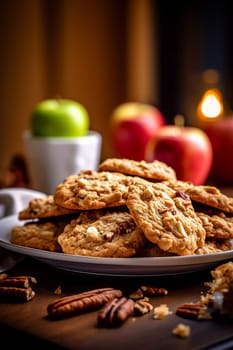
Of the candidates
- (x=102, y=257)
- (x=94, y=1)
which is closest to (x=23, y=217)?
(x=102, y=257)

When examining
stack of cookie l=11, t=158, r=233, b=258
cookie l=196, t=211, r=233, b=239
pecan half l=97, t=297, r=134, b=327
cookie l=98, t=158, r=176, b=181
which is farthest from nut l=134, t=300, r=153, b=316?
cookie l=98, t=158, r=176, b=181

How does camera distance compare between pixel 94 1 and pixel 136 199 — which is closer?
pixel 136 199

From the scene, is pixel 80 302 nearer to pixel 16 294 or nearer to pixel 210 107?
pixel 16 294

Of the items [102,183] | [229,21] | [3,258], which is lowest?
[3,258]

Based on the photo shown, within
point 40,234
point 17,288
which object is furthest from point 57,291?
point 40,234

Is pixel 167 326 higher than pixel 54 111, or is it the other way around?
pixel 54 111

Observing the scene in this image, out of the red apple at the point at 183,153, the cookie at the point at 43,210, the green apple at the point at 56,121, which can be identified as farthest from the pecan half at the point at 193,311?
the green apple at the point at 56,121

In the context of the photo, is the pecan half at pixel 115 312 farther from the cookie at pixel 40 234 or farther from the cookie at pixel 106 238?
the cookie at pixel 40 234

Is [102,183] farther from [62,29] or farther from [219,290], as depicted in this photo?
[62,29]
